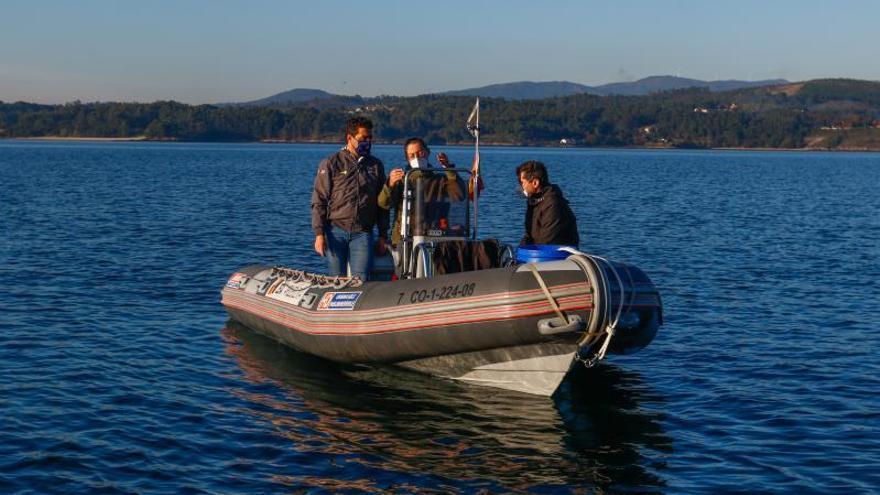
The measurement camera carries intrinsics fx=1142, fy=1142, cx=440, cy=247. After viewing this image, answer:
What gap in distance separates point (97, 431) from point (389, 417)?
251 centimetres

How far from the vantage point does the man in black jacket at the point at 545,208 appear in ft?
35.6

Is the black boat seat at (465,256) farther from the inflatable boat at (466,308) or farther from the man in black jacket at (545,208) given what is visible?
the man in black jacket at (545,208)

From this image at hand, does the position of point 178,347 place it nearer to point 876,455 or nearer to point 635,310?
point 635,310

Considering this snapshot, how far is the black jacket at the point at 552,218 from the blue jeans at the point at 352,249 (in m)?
1.82

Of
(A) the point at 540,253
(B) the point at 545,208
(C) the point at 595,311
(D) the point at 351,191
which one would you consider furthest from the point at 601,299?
(D) the point at 351,191

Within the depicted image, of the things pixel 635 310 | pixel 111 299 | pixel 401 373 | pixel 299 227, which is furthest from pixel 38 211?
pixel 635 310

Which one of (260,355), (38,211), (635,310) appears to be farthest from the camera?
(38,211)

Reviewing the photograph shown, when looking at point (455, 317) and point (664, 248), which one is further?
point (664, 248)

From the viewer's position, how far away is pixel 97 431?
953 centimetres

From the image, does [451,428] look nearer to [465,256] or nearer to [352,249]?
[465,256]

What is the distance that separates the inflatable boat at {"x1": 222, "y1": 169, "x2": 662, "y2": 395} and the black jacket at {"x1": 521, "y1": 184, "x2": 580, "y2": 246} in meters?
0.35

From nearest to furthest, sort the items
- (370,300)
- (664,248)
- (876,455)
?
(876,455) < (370,300) < (664,248)

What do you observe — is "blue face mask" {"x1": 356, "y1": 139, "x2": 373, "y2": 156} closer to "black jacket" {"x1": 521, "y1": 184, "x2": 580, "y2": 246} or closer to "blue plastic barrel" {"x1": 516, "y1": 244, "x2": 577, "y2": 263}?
"black jacket" {"x1": 521, "y1": 184, "x2": 580, "y2": 246}

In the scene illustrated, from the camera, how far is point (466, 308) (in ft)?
33.8
